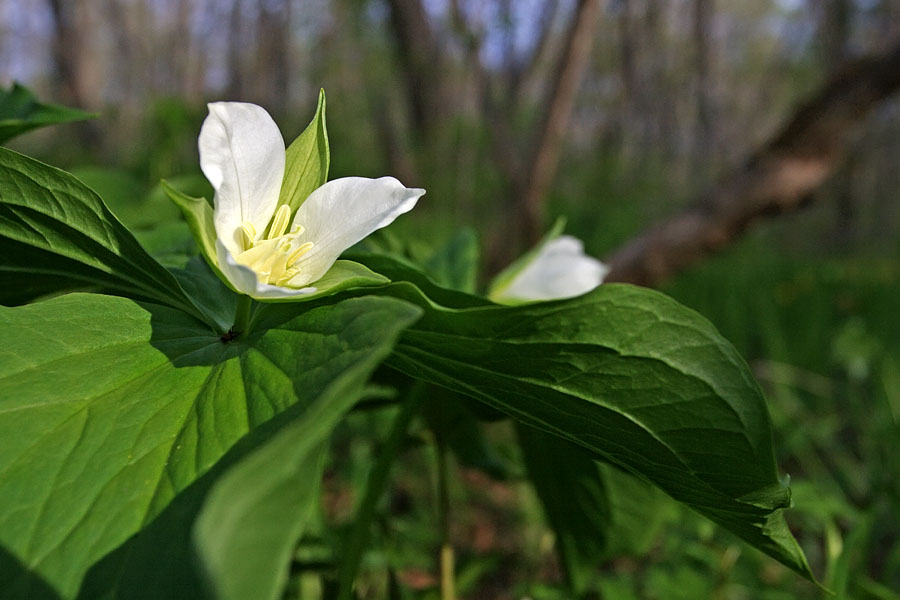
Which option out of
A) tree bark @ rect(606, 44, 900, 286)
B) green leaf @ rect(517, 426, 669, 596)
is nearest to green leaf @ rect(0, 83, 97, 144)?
green leaf @ rect(517, 426, 669, 596)

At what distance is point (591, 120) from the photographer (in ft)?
21.1

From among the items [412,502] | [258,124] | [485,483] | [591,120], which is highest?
[258,124]

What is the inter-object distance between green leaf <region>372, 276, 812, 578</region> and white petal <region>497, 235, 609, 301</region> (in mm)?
286

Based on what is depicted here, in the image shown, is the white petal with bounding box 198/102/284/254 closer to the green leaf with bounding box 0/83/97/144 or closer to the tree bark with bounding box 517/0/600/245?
the green leaf with bounding box 0/83/97/144

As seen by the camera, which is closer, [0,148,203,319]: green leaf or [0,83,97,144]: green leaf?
[0,148,203,319]: green leaf

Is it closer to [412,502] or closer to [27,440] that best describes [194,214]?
[27,440]

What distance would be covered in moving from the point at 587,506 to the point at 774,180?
4.59ft

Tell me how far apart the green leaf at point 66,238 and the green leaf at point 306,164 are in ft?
0.30

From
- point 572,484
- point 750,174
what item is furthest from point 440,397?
point 750,174

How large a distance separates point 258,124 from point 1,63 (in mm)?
17293

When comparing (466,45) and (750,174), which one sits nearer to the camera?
(750,174)

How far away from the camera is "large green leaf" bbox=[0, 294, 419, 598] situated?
0.26m

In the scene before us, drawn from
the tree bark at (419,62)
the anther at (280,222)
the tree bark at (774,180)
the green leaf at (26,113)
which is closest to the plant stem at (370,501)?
the anther at (280,222)

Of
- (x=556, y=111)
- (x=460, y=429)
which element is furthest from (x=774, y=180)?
(x=460, y=429)
